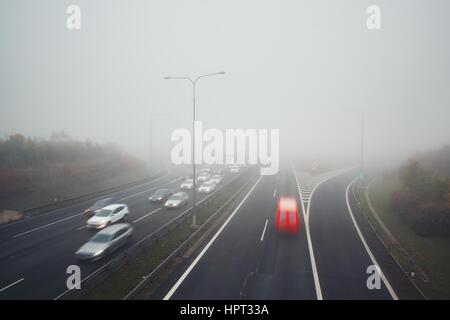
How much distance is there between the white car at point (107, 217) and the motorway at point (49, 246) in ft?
2.30

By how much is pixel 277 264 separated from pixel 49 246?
1417 cm

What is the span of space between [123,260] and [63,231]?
29.1 ft

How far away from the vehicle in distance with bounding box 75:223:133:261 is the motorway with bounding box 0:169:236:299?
360 millimetres

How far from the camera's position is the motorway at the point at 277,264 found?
10969 millimetres

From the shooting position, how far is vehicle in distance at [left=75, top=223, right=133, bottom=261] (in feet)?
45.0

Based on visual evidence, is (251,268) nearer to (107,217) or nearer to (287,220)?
(287,220)

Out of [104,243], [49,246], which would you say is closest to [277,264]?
[104,243]

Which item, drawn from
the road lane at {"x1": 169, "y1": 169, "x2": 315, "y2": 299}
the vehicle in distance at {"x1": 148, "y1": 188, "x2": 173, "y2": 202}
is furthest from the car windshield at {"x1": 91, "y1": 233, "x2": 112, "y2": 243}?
the vehicle in distance at {"x1": 148, "y1": 188, "x2": 173, "y2": 202}

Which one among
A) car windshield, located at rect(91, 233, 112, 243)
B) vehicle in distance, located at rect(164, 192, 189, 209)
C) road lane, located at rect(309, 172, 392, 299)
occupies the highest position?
car windshield, located at rect(91, 233, 112, 243)

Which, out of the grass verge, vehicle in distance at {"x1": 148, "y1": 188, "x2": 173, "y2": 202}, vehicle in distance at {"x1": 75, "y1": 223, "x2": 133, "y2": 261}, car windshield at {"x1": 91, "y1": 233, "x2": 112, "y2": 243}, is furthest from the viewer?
vehicle in distance at {"x1": 148, "y1": 188, "x2": 173, "y2": 202}

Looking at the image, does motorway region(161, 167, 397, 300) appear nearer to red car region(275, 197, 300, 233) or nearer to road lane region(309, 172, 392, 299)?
road lane region(309, 172, 392, 299)

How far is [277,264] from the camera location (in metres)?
13.6
